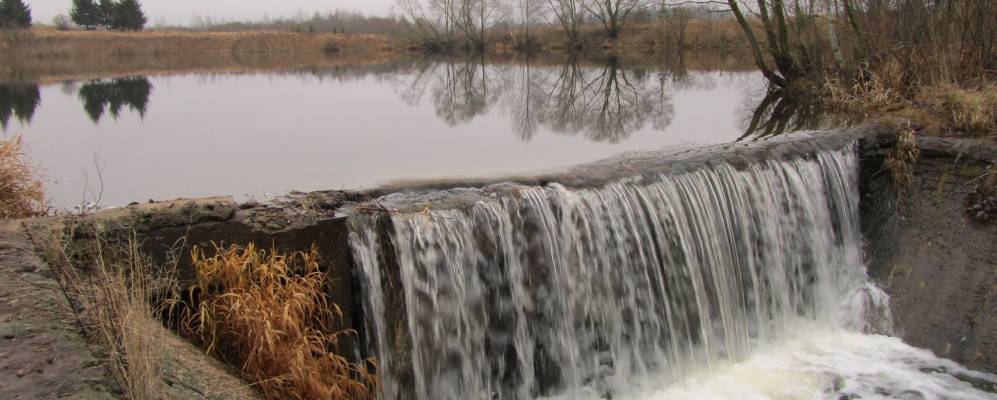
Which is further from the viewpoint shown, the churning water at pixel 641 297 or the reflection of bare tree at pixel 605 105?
the reflection of bare tree at pixel 605 105

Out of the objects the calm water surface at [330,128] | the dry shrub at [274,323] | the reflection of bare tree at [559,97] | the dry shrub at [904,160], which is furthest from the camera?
the reflection of bare tree at [559,97]

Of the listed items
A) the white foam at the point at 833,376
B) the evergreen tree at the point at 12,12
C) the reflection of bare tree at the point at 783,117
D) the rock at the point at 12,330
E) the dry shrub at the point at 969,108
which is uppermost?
the evergreen tree at the point at 12,12

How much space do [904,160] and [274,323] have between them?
7.62 metres

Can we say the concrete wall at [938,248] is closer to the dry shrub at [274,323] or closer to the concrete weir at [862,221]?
the concrete weir at [862,221]

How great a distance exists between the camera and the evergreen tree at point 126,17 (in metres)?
64.8

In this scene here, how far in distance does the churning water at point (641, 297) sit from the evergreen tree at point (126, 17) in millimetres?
67868

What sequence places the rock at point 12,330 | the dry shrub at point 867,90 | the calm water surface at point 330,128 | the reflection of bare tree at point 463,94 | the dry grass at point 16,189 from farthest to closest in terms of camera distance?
the reflection of bare tree at point 463,94 → the dry shrub at point 867,90 → the calm water surface at point 330,128 → the dry grass at point 16,189 → the rock at point 12,330

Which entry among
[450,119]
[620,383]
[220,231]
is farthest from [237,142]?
[620,383]

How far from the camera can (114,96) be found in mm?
19266

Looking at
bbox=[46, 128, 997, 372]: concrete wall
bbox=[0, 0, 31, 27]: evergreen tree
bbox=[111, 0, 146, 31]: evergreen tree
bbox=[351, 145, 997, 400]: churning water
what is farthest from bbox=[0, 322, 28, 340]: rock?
bbox=[111, 0, 146, 31]: evergreen tree

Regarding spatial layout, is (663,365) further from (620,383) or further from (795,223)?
(795,223)

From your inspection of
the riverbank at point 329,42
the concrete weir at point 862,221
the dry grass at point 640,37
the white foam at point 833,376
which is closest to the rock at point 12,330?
the concrete weir at point 862,221

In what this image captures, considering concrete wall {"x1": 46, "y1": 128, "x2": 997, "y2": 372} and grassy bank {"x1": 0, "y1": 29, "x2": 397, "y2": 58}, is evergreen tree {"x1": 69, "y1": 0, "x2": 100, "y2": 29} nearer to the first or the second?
grassy bank {"x1": 0, "y1": 29, "x2": 397, "y2": 58}

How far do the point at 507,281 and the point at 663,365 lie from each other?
188cm
